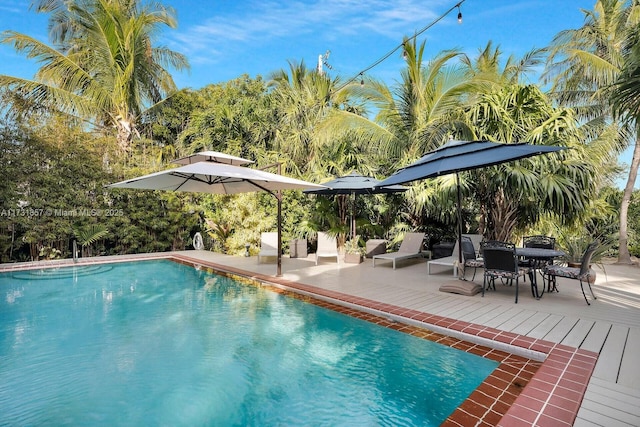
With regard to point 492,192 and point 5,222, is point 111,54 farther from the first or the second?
point 492,192

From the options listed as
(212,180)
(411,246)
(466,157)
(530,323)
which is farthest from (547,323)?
(212,180)

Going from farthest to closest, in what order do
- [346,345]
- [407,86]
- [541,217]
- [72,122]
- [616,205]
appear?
[616,205]
[72,122]
[407,86]
[541,217]
[346,345]

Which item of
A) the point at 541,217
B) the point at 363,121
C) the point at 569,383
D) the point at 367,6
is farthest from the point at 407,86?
the point at 569,383

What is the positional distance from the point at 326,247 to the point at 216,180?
3.76m

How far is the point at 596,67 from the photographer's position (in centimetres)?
1119

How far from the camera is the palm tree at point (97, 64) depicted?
12.2 metres

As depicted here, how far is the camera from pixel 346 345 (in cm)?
445

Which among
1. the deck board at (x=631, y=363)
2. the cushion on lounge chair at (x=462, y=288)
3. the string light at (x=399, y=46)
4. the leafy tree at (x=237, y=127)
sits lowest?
the deck board at (x=631, y=363)

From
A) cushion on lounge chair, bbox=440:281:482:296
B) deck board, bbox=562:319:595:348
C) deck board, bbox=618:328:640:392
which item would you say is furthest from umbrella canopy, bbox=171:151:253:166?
deck board, bbox=618:328:640:392

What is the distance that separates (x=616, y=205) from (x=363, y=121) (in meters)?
11.6

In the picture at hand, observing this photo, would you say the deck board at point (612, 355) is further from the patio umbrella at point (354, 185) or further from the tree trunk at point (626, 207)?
the tree trunk at point (626, 207)

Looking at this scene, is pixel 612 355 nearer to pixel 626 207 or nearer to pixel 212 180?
pixel 212 180

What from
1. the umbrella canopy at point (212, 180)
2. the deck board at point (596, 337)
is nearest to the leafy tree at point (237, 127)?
the umbrella canopy at point (212, 180)

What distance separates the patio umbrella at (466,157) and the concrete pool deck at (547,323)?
216 centimetres
